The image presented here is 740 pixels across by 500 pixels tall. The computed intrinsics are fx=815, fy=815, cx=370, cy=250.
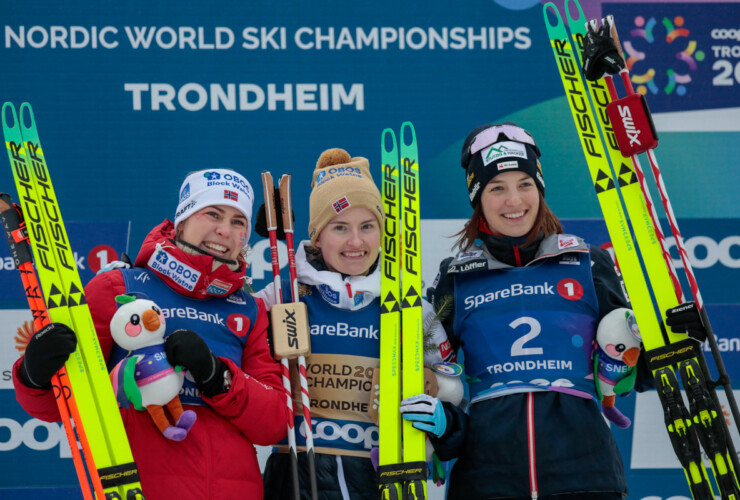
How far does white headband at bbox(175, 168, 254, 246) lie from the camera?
2.45 metres

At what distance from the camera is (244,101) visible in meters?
3.68

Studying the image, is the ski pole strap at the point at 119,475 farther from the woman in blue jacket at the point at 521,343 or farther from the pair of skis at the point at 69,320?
the woman in blue jacket at the point at 521,343

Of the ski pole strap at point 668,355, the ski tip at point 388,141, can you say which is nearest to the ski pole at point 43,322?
the ski tip at point 388,141

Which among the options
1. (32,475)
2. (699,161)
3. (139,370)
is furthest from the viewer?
(699,161)

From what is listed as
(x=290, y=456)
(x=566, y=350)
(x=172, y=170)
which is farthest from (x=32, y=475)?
(x=566, y=350)

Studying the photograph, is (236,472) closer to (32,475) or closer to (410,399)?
(410,399)

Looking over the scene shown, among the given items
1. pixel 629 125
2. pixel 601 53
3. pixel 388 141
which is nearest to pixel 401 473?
pixel 629 125

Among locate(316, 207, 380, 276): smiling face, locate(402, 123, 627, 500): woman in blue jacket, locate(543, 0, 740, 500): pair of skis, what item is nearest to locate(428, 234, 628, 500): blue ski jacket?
locate(402, 123, 627, 500): woman in blue jacket

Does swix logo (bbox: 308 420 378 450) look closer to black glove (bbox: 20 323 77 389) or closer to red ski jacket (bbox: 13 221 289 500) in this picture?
red ski jacket (bbox: 13 221 289 500)

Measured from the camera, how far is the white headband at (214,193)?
2.45 meters

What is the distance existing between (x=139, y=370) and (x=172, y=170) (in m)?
1.67

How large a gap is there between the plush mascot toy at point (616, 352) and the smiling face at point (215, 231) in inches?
44.5

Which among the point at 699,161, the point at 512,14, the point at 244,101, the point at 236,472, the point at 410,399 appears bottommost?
the point at 236,472

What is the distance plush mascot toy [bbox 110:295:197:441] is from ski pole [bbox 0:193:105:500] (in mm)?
138
